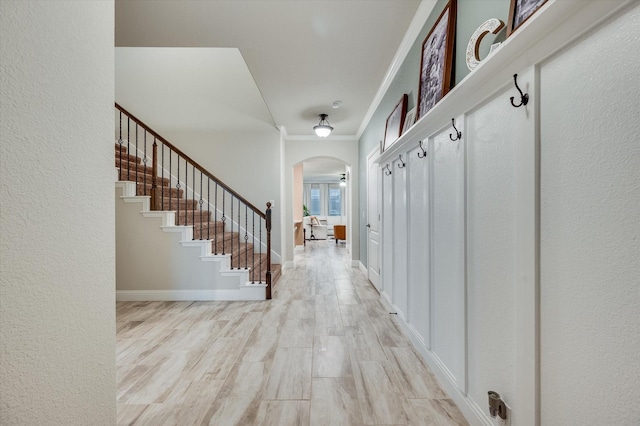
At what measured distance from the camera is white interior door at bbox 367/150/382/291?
391 centimetres

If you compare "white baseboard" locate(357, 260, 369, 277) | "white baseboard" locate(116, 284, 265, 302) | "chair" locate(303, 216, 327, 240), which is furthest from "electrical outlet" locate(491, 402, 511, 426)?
"chair" locate(303, 216, 327, 240)

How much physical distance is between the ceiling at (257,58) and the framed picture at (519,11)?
1.13 meters

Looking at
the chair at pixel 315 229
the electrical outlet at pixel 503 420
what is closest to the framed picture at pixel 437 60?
the electrical outlet at pixel 503 420

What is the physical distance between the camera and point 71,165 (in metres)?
0.82

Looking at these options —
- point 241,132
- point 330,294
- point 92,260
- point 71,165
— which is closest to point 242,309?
point 330,294

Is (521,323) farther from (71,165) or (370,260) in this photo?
(370,260)

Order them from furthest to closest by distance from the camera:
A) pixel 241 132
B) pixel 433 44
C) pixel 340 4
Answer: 1. pixel 241 132
2. pixel 340 4
3. pixel 433 44

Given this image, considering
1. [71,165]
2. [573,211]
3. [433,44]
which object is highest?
[433,44]

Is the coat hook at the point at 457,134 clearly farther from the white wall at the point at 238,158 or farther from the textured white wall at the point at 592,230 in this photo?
the white wall at the point at 238,158

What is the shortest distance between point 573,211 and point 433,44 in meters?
1.51

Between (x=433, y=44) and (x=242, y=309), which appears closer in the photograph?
(x=433, y=44)

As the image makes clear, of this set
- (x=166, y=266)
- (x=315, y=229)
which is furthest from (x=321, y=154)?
(x=315, y=229)

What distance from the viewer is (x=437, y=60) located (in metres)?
1.79

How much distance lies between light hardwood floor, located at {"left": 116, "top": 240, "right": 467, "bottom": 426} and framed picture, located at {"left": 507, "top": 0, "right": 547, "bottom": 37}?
1837 millimetres
